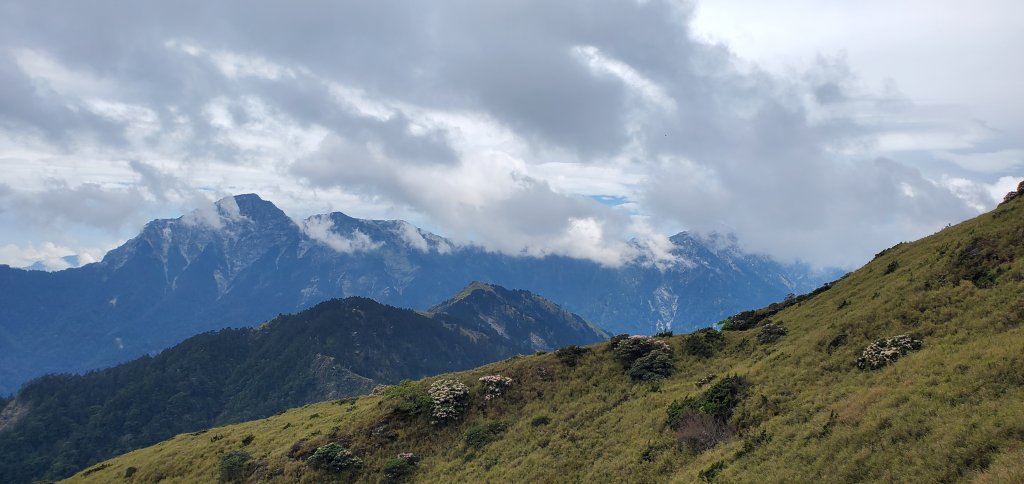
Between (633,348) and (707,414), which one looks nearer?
(707,414)

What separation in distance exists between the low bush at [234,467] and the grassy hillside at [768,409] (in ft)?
0.58

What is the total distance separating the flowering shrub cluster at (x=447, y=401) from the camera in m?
48.9

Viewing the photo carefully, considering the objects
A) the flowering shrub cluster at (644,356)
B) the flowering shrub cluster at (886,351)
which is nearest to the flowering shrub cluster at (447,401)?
the flowering shrub cluster at (644,356)

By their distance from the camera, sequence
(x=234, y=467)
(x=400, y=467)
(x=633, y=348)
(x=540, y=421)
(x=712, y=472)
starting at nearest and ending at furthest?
(x=712, y=472) → (x=400, y=467) → (x=540, y=421) → (x=234, y=467) → (x=633, y=348)

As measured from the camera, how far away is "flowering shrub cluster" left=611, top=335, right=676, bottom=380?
158 ft

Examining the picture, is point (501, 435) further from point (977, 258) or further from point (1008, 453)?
point (977, 258)

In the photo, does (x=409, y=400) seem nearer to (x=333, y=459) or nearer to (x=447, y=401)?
(x=447, y=401)

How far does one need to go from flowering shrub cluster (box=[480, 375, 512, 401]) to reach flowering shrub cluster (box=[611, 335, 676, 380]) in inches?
446

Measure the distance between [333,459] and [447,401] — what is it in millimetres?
10944

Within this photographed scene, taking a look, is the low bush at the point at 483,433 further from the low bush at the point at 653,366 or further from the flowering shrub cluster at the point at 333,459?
the low bush at the point at 653,366

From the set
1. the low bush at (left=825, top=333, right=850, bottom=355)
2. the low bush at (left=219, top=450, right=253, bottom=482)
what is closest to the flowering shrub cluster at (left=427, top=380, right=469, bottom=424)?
the low bush at (left=219, top=450, right=253, bottom=482)

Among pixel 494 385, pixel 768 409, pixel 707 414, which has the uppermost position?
pixel 494 385

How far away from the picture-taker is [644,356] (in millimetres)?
50594

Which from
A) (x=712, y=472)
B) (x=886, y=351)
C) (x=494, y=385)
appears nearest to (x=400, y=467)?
(x=494, y=385)
